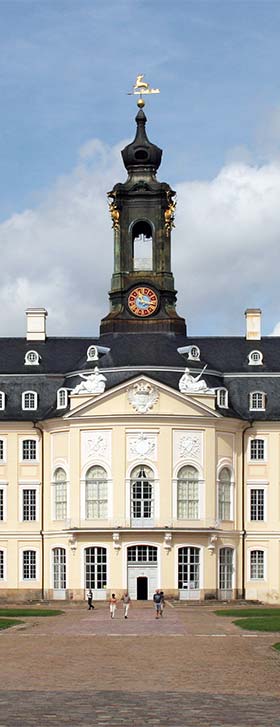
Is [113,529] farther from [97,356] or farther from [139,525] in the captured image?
[97,356]

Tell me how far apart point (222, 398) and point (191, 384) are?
370 centimetres

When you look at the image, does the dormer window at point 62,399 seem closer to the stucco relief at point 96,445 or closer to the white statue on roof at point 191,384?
the stucco relief at point 96,445

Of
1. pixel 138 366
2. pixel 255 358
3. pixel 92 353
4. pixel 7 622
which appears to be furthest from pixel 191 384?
pixel 7 622

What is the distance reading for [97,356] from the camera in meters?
92.3

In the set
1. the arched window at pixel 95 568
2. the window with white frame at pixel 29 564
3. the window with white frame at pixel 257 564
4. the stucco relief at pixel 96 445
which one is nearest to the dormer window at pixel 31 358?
the stucco relief at pixel 96 445

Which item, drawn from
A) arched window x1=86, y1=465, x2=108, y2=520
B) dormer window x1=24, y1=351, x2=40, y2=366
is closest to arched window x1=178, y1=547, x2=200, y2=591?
arched window x1=86, y1=465, x2=108, y2=520

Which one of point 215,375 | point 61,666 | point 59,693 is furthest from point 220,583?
point 59,693

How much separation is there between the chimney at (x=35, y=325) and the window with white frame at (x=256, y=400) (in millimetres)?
14629

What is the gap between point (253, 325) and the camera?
10062 centimetres

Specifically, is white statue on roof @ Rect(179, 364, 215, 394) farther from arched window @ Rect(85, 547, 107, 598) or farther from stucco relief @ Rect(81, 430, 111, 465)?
arched window @ Rect(85, 547, 107, 598)

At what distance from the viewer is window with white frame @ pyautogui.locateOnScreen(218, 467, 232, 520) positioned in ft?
302

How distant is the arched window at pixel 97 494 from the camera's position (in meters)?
90.1

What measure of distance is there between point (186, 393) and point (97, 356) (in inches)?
237

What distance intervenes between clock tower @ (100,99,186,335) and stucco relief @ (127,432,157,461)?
8886 millimetres
